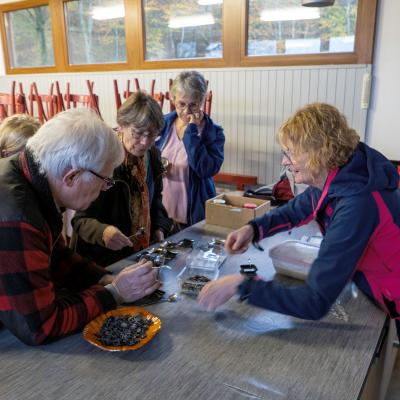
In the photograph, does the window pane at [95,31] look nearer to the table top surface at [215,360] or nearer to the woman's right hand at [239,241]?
the woman's right hand at [239,241]

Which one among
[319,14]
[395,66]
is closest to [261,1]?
[319,14]

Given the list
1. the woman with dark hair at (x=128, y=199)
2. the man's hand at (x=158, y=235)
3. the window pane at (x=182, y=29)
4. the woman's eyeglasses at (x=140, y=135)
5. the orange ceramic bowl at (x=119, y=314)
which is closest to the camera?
the orange ceramic bowl at (x=119, y=314)

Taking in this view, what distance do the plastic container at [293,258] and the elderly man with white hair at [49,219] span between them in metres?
0.43

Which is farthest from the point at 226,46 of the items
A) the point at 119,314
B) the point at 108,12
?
the point at 119,314

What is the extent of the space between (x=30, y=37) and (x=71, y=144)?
18.4 feet

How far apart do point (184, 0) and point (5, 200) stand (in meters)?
3.92

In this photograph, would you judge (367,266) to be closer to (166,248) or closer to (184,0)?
(166,248)

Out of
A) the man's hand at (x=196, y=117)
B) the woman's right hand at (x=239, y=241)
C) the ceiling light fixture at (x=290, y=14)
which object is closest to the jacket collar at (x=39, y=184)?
the woman's right hand at (x=239, y=241)

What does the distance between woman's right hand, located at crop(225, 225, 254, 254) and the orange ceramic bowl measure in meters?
0.42

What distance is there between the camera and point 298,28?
3707 millimetres

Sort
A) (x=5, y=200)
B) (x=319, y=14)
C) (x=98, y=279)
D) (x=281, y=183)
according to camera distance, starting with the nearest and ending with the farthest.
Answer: (x=5, y=200) < (x=98, y=279) < (x=281, y=183) < (x=319, y=14)

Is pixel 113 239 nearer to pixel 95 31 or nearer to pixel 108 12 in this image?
pixel 108 12

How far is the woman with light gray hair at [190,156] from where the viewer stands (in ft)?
7.10

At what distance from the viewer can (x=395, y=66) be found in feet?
10.8
